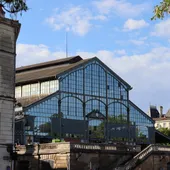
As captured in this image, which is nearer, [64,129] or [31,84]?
[64,129]

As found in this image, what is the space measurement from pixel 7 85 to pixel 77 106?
131 feet

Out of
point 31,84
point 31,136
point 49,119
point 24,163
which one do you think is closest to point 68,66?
point 31,84

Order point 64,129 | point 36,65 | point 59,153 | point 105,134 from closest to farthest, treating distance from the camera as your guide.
→ point 59,153
point 64,129
point 105,134
point 36,65

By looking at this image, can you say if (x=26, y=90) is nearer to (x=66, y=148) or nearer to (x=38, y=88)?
(x=38, y=88)

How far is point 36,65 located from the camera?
87562 mm

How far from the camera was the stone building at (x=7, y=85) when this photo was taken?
35.6 m

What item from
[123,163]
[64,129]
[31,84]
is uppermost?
[31,84]

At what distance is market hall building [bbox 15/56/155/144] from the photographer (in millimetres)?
69625

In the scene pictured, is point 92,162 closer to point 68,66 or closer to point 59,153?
point 59,153

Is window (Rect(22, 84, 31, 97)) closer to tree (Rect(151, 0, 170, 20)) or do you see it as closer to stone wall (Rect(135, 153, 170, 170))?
stone wall (Rect(135, 153, 170, 170))

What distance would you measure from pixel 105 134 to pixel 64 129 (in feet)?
30.2

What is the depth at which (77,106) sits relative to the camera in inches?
2992

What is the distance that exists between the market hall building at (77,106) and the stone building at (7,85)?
1173 inches

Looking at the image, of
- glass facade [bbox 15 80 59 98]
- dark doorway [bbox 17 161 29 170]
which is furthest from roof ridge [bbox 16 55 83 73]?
dark doorway [bbox 17 161 29 170]
